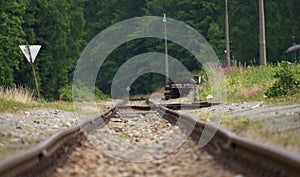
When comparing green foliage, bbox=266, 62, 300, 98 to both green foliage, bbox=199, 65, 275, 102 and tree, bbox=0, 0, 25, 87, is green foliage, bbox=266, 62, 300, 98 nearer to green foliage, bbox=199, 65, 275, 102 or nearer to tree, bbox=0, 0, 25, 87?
green foliage, bbox=199, 65, 275, 102

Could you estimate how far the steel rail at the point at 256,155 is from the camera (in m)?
4.75

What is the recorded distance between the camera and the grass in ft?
70.4

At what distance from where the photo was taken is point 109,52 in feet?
225

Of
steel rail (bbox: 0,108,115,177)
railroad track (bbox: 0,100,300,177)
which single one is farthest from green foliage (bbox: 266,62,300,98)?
steel rail (bbox: 0,108,115,177)

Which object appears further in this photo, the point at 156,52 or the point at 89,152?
the point at 156,52

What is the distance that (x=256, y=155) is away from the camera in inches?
225

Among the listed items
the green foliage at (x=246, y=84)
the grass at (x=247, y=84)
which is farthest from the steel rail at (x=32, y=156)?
the green foliage at (x=246, y=84)

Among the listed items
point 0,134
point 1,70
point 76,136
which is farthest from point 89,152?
point 1,70

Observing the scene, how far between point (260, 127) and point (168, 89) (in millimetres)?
24177

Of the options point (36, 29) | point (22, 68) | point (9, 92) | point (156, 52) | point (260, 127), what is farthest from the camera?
point (156, 52)

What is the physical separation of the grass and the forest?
13.2 metres

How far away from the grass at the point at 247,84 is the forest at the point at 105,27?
1318cm

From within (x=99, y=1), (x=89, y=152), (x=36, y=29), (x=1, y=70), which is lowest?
(x=89, y=152)

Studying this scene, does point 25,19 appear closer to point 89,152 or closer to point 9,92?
point 9,92
